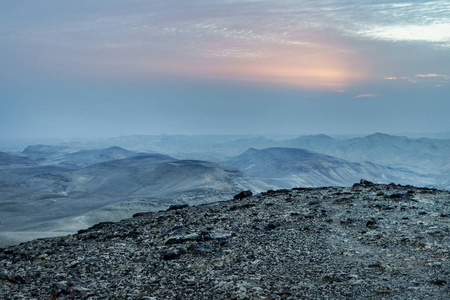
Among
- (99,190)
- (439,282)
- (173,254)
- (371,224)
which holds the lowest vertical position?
(99,190)

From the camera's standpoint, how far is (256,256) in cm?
1184

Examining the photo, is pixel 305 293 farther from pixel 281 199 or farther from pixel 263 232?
pixel 281 199

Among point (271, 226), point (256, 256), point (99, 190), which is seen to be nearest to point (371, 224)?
point (271, 226)

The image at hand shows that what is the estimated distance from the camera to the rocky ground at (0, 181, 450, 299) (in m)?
9.46

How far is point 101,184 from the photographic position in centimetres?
12194

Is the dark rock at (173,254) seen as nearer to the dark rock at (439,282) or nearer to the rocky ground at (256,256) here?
the rocky ground at (256,256)

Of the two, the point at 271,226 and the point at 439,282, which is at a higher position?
the point at 439,282

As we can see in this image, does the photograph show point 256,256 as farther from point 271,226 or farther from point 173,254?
point 271,226

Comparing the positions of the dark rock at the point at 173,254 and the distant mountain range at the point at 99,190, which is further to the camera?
the distant mountain range at the point at 99,190

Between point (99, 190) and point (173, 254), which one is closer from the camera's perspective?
point (173, 254)

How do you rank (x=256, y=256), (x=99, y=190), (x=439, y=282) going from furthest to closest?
(x=99, y=190) < (x=256, y=256) < (x=439, y=282)

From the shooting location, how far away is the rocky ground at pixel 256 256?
946 cm

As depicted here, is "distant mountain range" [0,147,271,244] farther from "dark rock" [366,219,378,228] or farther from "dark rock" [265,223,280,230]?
"dark rock" [366,219,378,228]

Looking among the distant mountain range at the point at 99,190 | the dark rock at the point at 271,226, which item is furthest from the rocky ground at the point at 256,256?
the distant mountain range at the point at 99,190
